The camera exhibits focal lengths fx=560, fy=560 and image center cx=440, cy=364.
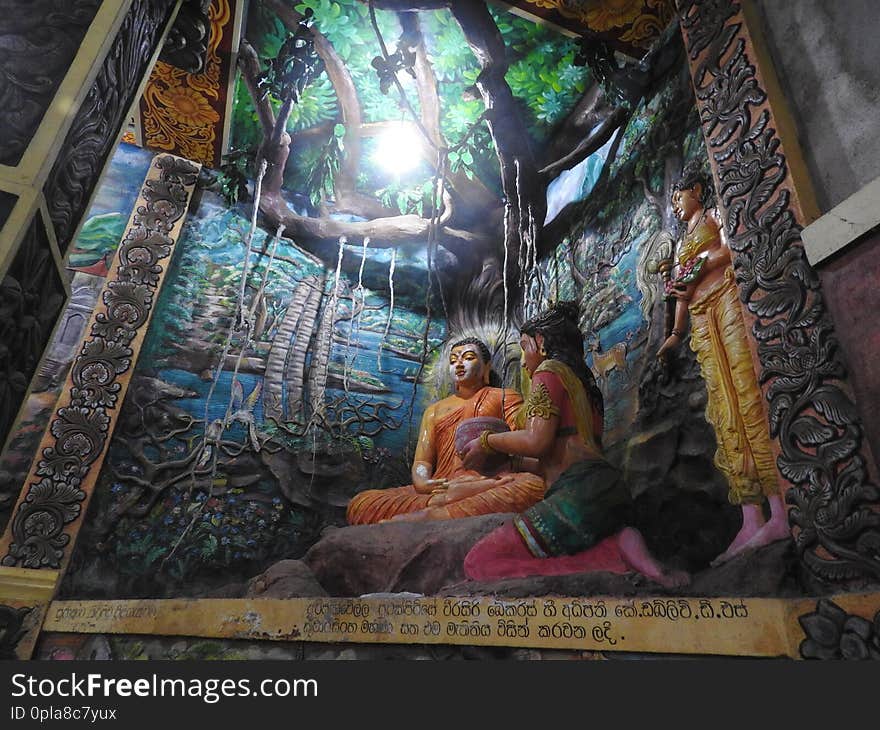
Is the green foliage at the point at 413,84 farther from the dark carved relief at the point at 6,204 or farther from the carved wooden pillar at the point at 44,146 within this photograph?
the dark carved relief at the point at 6,204

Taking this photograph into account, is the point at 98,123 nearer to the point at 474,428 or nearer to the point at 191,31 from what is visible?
the point at 191,31

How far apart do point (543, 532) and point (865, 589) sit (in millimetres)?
1796

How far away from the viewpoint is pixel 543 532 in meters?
3.62

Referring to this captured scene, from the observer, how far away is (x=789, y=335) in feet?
8.47

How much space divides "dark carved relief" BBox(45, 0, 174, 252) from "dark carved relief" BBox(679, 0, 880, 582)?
10.1 feet

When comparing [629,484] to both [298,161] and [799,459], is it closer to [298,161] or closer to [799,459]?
[799,459]

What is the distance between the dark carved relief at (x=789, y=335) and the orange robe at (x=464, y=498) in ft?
6.40

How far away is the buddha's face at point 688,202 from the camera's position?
3678 mm

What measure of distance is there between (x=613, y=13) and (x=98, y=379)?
5563 millimetres

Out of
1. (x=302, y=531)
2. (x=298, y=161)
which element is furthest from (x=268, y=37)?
(x=302, y=531)

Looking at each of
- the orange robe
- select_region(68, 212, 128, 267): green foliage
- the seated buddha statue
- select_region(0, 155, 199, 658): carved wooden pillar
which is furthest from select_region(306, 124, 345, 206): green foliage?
the orange robe

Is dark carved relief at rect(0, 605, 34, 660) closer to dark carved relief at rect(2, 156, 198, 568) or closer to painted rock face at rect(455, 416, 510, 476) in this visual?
dark carved relief at rect(2, 156, 198, 568)

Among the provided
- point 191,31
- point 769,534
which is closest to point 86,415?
point 191,31

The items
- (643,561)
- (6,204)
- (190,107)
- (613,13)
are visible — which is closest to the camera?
(6,204)
